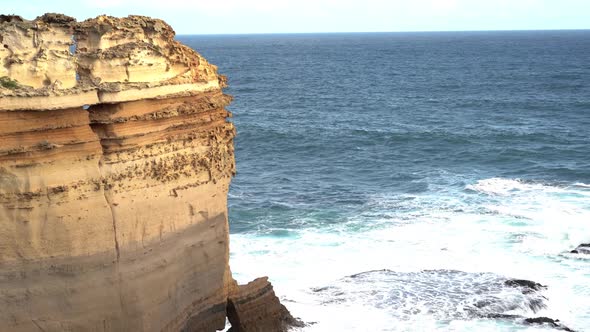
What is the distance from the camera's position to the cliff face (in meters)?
13.4

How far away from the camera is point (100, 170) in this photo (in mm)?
14000

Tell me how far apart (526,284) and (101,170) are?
41.5ft

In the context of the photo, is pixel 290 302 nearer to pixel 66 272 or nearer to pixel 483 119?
pixel 66 272

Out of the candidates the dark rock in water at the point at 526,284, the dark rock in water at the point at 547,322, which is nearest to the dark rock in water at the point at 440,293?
the dark rock in water at the point at 526,284

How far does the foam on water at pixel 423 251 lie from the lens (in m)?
20.3

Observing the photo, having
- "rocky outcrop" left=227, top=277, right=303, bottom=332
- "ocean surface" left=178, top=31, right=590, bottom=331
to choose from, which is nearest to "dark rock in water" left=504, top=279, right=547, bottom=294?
"ocean surface" left=178, top=31, right=590, bottom=331

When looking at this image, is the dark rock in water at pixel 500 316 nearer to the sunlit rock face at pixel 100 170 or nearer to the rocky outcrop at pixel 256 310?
the rocky outcrop at pixel 256 310

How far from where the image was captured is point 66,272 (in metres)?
13.9

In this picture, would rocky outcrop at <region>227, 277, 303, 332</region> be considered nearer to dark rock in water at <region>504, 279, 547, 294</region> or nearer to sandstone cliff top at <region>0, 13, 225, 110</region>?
sandstone cliff top at <region>0, 13, 225, 110</region>

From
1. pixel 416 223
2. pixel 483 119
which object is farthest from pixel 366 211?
pixel 483 119

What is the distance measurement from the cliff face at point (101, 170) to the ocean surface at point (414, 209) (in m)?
5.71

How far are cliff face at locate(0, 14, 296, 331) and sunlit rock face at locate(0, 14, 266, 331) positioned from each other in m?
0.02

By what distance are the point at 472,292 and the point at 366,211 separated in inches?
336

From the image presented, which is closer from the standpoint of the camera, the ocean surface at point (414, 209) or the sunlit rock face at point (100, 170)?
the sunlit rock face at point (100, 170)
